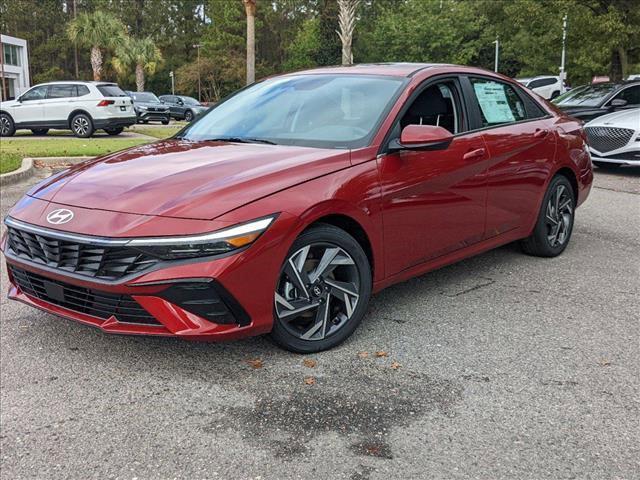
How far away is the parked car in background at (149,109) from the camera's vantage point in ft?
92.5

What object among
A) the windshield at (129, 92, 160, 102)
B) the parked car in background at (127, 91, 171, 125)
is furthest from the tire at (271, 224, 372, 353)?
the windshield at (129, 92, 160, 102)

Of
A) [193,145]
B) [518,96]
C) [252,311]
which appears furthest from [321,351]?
[518,96]

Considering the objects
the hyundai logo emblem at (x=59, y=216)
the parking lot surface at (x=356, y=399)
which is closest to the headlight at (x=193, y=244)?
the hyundai logo emblem at (x=59, y=216)

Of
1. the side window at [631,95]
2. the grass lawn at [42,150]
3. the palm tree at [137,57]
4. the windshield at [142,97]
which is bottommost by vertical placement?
the grass lawn at [42,150]

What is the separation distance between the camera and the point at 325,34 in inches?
2285

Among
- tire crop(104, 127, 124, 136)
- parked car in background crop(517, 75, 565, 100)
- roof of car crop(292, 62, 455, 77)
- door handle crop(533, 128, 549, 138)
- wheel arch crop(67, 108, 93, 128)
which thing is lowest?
door handle crop(533, 128, 549, 138)

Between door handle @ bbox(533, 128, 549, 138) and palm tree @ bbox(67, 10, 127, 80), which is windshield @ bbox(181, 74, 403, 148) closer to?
door handle @ bbox(533, 128, 549, 138)

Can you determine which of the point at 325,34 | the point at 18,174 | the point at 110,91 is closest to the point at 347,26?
the point at 110,91

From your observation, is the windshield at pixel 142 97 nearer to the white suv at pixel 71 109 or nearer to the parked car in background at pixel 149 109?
the parked car in background at pixel 149 109

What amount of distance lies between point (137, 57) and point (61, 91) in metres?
34.5

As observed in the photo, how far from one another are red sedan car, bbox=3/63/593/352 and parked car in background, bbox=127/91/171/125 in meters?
24.8

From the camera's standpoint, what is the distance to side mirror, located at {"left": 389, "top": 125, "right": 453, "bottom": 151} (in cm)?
370

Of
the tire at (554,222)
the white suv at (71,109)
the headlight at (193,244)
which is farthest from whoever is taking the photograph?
the white suv at (71,109)

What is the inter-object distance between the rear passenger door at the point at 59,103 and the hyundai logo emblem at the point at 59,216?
16383 millimetres
